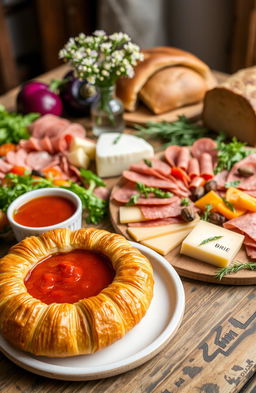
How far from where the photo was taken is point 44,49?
5934 millimetres

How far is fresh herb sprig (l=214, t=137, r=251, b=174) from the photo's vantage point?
283 centimetres

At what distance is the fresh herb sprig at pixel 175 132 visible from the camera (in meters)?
3.25

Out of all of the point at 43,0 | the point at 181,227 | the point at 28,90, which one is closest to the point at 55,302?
the point at 181,227

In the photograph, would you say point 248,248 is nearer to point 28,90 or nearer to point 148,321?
point 148,321

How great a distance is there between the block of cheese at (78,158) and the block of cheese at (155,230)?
29.6 inches

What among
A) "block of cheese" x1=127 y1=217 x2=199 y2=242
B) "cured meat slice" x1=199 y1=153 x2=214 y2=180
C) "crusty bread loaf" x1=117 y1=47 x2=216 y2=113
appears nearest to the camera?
"block of cheese" x1=127 y1=217 x2=199 y2=242

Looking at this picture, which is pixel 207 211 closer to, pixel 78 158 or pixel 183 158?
pixel 183 158

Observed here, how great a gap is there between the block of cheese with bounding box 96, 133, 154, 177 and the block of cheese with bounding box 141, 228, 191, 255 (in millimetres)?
747

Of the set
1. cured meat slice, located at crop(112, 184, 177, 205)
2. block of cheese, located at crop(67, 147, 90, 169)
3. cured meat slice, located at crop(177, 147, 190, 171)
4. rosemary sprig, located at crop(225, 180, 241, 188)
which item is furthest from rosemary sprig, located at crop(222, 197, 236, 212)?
block of cheese, located at crop(67, 147, 90, 169)

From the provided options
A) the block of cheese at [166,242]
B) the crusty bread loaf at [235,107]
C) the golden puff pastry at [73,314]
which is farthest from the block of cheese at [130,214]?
the crusty bread loaf at [235,107]

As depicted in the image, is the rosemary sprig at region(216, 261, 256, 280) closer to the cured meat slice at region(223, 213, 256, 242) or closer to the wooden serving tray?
the wooden serving tray

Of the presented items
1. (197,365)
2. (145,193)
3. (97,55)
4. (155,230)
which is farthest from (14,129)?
(197,365)

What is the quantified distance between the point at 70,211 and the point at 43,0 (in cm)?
393

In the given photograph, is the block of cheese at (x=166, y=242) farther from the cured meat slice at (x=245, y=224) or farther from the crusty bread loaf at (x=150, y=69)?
the crusty bread loaf at (x=150, y=69)
